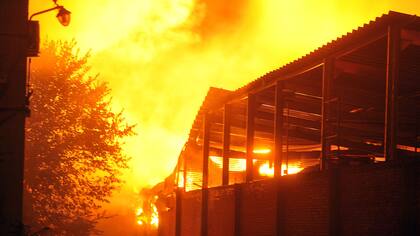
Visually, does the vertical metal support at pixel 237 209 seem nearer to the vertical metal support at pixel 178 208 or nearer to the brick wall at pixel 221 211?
the brick wall at pixel 221 211

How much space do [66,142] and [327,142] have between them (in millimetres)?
12878

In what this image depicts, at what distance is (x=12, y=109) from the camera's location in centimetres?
918

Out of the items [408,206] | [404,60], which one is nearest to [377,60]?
[404,60]

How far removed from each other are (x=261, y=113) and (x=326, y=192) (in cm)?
612

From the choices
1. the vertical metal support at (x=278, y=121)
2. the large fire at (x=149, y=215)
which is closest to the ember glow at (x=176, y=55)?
the large fire at (x=149, y=215)

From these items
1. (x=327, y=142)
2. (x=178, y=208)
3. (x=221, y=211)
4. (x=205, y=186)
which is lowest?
(x=178, y=208)

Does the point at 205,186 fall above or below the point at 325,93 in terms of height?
below

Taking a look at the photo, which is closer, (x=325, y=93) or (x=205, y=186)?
(x=325, y=93)

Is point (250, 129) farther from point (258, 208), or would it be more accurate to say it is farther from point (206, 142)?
point (206, 142)

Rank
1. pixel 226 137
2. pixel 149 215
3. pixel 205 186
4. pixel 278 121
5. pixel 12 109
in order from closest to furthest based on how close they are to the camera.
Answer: pixel 12 109
pixel 278 121
pixel 226 137
pixel 205 186
pixel 149 215

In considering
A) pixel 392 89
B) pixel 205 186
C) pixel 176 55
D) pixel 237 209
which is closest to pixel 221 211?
pixel 237 209

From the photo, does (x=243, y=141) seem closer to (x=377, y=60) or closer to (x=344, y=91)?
(x=344, y=91)

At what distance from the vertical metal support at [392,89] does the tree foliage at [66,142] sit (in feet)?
47.2

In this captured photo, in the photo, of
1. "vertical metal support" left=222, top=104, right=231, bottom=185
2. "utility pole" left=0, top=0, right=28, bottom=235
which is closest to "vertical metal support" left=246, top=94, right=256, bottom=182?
"vertical metal support" left=222, top=104, right=231, bottom=185
